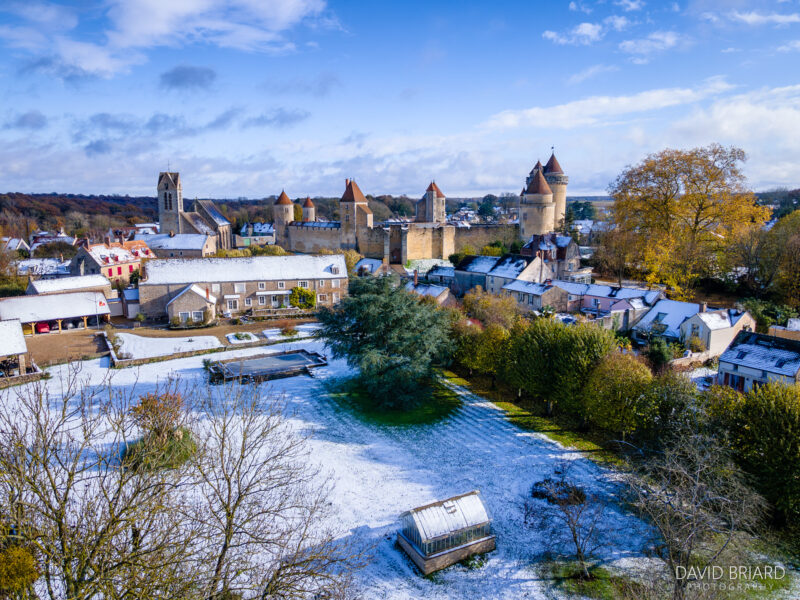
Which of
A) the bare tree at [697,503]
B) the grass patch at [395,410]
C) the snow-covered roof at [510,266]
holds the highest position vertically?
the snow-covered roof at [510,266]

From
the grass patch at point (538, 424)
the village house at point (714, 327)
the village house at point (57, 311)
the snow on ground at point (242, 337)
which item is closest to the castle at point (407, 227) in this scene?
the snow on ground at point (242, 337)

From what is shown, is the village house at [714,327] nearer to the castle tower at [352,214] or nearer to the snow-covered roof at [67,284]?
the castle tower at [352,214]

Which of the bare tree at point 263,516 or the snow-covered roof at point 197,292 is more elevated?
the snow-covered roof at point 197,292

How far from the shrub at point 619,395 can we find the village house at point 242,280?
897 inches

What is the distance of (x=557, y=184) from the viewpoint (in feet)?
188

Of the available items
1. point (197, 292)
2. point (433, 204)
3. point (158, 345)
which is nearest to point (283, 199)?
point (433, 204)

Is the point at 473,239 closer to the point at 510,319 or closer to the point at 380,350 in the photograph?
the point at 510,319

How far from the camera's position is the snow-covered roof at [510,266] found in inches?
1533

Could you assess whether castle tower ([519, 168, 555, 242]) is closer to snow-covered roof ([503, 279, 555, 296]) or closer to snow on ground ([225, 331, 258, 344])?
snow-covered roof ([503, 279, 555, 296])

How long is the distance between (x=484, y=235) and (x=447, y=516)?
46157 millimetres

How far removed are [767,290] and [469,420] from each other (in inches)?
1046

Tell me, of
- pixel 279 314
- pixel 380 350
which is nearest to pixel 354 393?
pixel 380 350

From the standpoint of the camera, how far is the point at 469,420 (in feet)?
69.0

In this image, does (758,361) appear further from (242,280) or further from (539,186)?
(539,186)
